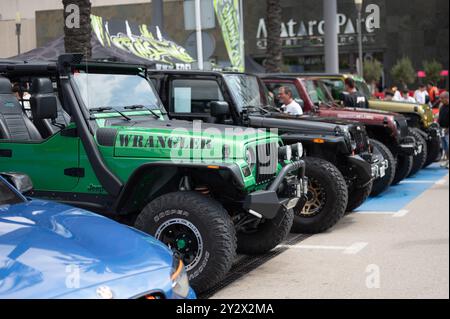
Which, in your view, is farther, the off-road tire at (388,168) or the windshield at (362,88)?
the windshield at (362,88)

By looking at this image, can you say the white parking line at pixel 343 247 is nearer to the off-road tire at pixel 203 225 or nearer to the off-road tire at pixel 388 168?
the off-road tire at pixel 203 225

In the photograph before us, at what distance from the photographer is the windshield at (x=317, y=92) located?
12.0 m

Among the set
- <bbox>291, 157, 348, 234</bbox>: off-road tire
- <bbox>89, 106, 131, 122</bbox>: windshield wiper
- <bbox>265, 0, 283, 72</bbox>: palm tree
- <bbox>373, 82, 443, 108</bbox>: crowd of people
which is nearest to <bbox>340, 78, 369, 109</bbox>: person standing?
<bbox>265, 0, 283, 72</bbox>: palm tree

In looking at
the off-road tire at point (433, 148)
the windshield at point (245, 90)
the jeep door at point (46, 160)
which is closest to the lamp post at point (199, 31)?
the windshield at point (245, 90)

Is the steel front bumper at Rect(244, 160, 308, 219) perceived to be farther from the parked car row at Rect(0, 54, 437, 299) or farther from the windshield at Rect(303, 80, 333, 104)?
the windshield at Rect(303, 80, 333, 104)

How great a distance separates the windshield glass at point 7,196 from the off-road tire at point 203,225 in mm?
1710

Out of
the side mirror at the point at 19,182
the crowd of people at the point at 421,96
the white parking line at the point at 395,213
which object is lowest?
the white parking line at the point at 395,213

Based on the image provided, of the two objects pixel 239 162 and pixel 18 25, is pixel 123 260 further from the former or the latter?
pixel 18 25

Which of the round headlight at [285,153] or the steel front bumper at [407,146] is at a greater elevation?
the round headlight at [285,153]

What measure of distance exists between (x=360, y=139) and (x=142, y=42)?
19.8 feet

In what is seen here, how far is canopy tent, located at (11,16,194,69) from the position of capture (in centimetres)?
1252

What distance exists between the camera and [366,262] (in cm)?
714

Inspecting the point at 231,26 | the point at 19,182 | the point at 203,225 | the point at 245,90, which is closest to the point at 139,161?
the point at 203,225

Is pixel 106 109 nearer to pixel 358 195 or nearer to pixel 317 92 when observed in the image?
pixel 358 195
